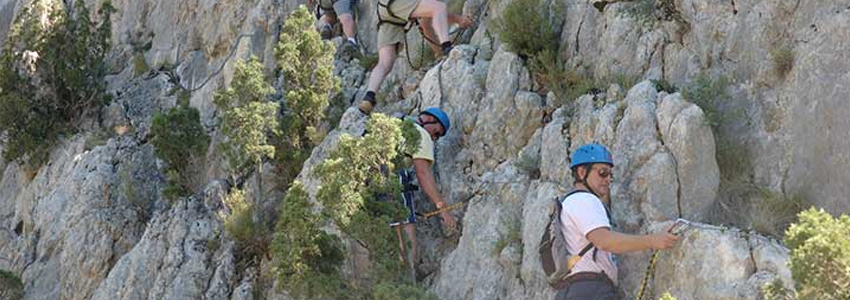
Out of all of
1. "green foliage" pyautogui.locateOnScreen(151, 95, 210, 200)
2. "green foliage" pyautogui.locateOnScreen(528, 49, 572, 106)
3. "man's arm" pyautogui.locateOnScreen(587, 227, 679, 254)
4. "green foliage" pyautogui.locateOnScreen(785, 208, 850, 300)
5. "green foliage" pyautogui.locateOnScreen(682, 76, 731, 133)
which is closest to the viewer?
"green foliage" pyautogui.locateOnScreen(785, 208, 850, 300)

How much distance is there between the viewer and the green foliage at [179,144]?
16234mm

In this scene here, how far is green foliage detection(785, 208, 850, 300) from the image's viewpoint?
6305mm

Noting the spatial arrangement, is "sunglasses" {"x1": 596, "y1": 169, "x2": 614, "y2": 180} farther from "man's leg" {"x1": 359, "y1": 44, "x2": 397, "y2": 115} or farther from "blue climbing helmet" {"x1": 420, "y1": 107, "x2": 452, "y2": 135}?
"man's leg" {"x1": 359, "y1": 44, "x2": 397, "y2": 115}

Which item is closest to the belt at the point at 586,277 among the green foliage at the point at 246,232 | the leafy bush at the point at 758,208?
the leafy bush at the point at 758,208

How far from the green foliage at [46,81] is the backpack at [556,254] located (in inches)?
520

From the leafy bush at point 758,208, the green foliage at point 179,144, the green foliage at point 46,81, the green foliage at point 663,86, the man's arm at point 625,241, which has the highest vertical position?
the green foliage at point 46,81

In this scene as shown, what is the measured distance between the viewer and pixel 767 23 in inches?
415

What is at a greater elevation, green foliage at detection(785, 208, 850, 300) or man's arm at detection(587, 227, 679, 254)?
man's arm at detection(587, 227, 679, 254)

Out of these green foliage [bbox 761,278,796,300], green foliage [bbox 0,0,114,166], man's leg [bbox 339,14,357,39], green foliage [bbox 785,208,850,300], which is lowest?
green foliage [bbox 761,278,796,300]

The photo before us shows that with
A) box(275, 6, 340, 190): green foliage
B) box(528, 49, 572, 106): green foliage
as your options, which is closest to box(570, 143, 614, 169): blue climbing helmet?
box(528, 49, 572, 106): green foliage

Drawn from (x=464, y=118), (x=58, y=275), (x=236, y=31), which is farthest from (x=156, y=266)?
(x=236, y=31)

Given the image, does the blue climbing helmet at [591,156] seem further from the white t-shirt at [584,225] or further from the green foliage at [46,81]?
the green foliage at [46,81]

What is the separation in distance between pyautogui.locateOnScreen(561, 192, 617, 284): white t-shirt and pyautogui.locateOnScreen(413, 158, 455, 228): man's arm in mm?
3187

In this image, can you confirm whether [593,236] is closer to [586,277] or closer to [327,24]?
[586,277]
